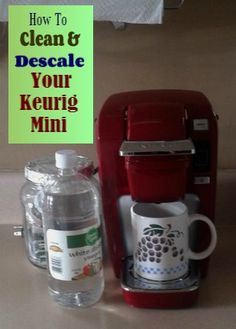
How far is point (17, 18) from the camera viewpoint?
889 mm

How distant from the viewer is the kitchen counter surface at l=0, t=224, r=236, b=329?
29.2 inches

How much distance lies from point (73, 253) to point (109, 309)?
0.35ft

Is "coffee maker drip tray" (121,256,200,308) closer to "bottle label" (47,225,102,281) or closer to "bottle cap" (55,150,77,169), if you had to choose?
"bottle label" (47,225,102,281)

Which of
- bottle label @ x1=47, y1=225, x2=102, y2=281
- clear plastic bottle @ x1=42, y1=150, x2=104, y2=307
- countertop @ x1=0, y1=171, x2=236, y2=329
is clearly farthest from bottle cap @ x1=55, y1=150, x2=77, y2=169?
countertop @ x1=0, y1=171, x2=236, y2=329

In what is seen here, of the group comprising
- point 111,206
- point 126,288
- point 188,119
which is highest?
point 188,119

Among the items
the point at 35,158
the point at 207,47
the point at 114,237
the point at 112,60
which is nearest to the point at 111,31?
the point at 112,60

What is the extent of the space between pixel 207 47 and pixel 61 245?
0.50 meters

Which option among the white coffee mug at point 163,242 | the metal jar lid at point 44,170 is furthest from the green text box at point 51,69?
the white coffee mug at point 163,242

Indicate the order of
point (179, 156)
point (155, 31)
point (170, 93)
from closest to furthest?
1. point (179, 156)
2. point (170, 93)
3. point (155, 31)

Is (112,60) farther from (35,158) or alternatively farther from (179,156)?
(179,156)

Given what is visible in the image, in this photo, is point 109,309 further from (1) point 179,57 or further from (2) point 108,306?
(1) point 179,57

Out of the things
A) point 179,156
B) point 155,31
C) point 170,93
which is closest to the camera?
point 179,156

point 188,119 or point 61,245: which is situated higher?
point 188,119

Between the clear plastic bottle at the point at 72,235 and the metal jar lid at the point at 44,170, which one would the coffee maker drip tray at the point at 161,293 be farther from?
the metal jar lid at the point at 44,170
